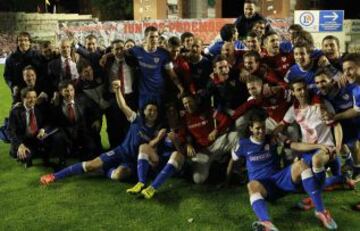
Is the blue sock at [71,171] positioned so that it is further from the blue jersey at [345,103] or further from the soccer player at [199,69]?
the blue jersey at [345,103]

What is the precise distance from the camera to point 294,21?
1789 centimetres

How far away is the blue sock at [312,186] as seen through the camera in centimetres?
405

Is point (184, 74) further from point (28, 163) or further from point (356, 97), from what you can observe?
point (28, 163)

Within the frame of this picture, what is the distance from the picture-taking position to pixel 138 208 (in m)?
4.77

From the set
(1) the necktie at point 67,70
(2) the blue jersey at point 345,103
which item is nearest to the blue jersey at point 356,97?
(2) the blue jersey at point 345,103

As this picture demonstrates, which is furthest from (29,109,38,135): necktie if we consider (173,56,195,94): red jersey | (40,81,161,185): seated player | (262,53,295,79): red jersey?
(262,53,295,79): red jersey

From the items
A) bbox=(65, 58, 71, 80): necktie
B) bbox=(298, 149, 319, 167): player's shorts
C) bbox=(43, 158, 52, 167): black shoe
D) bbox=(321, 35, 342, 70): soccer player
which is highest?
bbox=(321, 35, 342, 70): soccer player

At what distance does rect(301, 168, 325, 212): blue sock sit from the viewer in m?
4.05

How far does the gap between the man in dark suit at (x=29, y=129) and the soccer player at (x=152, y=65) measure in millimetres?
1297

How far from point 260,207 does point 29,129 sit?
347 cm

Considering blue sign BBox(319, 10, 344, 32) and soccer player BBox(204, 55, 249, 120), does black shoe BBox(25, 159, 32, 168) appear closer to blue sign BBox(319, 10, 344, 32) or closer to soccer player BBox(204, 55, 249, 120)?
soccer player BBox(204, 55, 249, 120)

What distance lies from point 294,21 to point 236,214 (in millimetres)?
14586

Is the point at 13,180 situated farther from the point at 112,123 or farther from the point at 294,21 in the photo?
the point at 294,21

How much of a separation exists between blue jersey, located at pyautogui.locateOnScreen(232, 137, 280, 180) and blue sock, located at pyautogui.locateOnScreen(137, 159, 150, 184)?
116 centimetres
